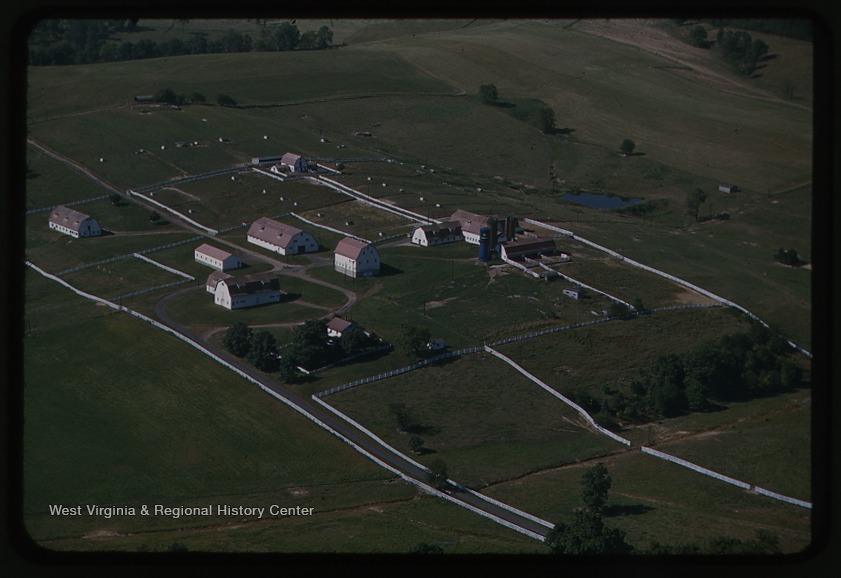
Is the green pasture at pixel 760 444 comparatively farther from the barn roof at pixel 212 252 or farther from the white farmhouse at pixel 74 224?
the white farmhouse at pixel 74 224

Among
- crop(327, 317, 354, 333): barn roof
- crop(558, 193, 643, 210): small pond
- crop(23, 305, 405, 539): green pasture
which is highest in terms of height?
crop(558, 193, 643, 210): small pond

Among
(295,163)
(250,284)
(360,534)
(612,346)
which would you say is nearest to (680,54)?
(295,163)

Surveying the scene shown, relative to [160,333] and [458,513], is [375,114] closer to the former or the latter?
[160,333]

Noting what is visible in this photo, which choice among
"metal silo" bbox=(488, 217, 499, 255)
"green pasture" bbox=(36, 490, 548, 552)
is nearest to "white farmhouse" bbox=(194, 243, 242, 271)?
"metal silo" bbox=(488, 217, 499, 255)

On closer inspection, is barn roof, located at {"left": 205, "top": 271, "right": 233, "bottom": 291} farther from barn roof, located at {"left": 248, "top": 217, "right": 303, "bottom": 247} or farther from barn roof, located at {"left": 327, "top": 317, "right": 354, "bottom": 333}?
barn roof, located at {"left": 327, "top": 317, "right": 354, "bottom": 333}

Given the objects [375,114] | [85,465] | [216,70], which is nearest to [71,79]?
[216,70]

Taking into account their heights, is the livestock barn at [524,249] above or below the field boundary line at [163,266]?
above

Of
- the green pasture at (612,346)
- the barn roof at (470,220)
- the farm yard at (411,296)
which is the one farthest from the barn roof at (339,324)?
the barn roof at (470,220)
